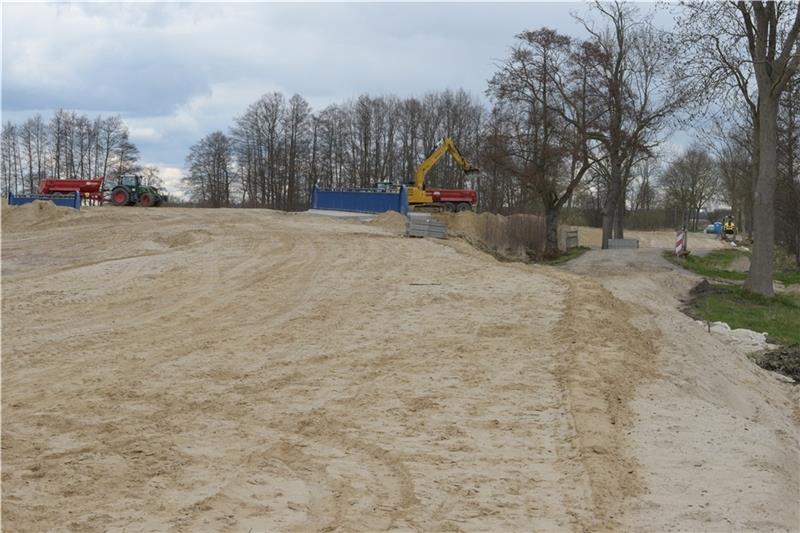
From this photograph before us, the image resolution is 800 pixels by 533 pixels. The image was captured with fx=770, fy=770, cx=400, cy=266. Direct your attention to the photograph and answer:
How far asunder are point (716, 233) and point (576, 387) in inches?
3008

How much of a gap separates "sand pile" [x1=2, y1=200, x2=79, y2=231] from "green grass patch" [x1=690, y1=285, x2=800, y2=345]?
2465 centimetres

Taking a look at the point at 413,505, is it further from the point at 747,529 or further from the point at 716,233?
the point at 716,233

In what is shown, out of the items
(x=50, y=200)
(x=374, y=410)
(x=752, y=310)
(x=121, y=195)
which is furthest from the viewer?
(x=121, y=195)

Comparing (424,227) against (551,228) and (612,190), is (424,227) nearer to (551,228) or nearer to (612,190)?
(551,228)

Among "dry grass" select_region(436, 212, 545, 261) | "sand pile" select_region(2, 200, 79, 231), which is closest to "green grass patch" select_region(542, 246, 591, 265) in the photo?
"dry grass" select_region(436, 212, 545, 261)

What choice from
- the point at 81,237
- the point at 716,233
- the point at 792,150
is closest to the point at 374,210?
the point at 81,237

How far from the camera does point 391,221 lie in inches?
1280

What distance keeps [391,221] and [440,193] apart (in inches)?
678

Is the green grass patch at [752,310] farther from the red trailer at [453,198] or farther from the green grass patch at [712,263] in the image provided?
the red trailer at [453,198]

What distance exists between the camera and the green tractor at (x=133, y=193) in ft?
151

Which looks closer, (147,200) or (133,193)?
(133,193)

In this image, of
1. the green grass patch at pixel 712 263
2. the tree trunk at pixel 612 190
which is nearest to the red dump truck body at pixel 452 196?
the tree trunk at pixel 612 190

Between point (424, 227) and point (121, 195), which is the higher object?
point (121, 195)

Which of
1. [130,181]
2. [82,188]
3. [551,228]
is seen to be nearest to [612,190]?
[551,228]
